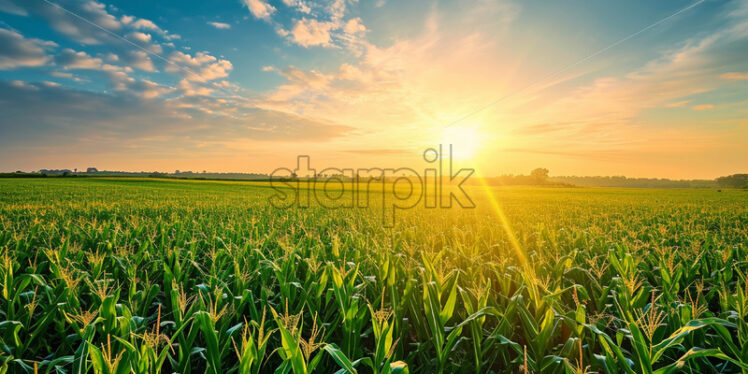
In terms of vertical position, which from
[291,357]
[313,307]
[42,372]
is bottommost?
[42,372]

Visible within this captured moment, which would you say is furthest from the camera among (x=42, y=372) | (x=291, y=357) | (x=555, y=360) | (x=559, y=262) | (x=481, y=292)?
(x=559, y=262)

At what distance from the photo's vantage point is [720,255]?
173 inches

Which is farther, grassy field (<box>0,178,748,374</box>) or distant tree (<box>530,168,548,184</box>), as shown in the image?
distant tree (<box>530,168,548,184</box>)

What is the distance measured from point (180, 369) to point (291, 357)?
39.7 inches

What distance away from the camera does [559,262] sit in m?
3.96

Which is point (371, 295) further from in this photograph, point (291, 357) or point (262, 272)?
point (291, 357)

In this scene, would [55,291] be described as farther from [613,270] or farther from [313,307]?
[613,270]

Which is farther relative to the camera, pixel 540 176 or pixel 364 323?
pixel 540 176

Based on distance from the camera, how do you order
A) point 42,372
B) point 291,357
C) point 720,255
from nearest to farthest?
point 291,357, point 42,372, point 720,255

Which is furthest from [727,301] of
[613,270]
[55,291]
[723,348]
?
[55,291]

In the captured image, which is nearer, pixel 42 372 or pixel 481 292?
pixel 42 372

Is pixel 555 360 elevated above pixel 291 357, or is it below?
below

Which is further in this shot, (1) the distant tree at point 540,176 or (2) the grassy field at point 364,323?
(1) the distant tree at point 540,176

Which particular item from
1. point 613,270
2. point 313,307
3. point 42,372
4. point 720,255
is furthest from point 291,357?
point 720,255
